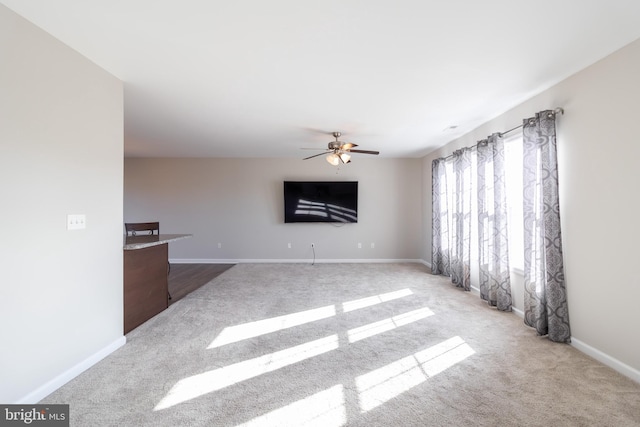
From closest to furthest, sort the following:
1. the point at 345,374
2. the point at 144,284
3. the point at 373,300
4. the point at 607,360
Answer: the point at 345,374 → the point at 607,360 → the point at 144,284 → the point at 373,300

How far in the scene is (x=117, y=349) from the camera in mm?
2564

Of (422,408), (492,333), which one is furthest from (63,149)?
(492,333)

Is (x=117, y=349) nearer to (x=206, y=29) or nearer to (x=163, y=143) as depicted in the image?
(x=206, y=29)

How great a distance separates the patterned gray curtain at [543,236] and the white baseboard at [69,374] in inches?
159

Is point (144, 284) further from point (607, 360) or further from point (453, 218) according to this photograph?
point (453, 218)

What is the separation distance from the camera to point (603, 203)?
90.8 inches

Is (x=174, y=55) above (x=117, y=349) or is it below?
above

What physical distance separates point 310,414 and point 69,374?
1.85 metres

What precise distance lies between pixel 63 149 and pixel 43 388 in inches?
65.8

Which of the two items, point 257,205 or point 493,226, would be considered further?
point 257,205

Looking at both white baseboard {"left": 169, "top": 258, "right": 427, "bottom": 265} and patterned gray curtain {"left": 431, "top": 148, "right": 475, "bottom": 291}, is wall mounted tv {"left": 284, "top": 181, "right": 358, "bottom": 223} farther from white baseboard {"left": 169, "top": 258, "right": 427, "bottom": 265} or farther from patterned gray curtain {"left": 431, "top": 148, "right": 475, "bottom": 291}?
patterned gray curtain {"left": 431, "top": 148, "right": 475, "bottom": 291}

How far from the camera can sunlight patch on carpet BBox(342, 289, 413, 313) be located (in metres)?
3.65

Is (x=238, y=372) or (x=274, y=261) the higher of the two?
(x=274, y=261)

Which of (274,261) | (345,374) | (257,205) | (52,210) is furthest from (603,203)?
(257,205)
